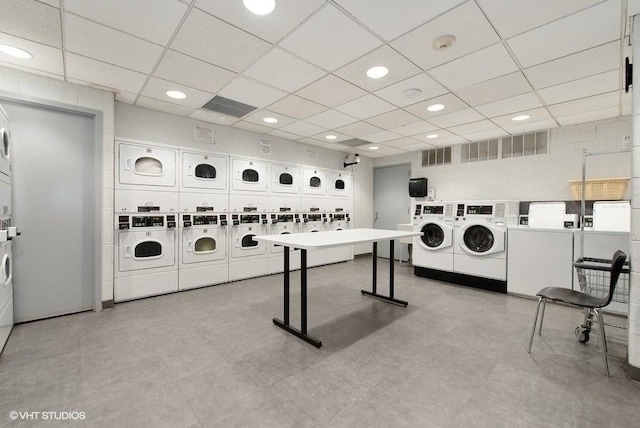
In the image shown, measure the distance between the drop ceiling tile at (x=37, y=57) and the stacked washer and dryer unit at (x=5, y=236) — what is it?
1.92ft

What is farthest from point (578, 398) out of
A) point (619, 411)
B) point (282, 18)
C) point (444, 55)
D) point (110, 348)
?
point (110, 348)

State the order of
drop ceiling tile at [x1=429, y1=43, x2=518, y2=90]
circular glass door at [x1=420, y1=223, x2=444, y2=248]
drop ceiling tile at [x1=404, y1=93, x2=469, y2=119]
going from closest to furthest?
drop ceiling tile at [x1=429, y1=43, x2=518, y2=90] → drop ceiling tile at [x1=404, y1=93, x2=469, y2=119] → circular glass door at [x1=420, y1=223, x2=444, y2=248]

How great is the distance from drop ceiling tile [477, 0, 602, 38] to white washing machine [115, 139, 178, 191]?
400 centimetres

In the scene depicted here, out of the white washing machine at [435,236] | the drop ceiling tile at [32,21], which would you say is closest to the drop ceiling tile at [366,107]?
the white washing machine at [435,236]

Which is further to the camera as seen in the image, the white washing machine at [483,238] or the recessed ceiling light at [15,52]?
the white washing machine at [483,238]

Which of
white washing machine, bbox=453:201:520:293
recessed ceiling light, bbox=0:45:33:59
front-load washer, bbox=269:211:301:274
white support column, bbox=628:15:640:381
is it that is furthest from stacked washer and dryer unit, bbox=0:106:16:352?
white washing machine, bbox=453:201:520:293

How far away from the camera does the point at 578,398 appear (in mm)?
1805

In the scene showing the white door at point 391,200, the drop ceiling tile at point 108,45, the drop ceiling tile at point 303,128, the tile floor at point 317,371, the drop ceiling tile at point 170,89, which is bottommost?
the tile floor at point 317,371

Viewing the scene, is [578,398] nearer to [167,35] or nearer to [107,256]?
[167,35]

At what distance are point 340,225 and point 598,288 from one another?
14.4 ft

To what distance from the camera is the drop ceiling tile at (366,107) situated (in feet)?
11.7

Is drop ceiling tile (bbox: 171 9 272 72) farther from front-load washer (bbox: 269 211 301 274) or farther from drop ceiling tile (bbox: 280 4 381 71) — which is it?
front-load washer (bbox: 269 211 301 274)

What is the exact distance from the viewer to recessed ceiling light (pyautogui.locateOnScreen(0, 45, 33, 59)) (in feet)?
8.06

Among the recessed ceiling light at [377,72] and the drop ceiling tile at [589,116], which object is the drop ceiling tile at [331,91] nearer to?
the recessed ceiling light at [377,72]
